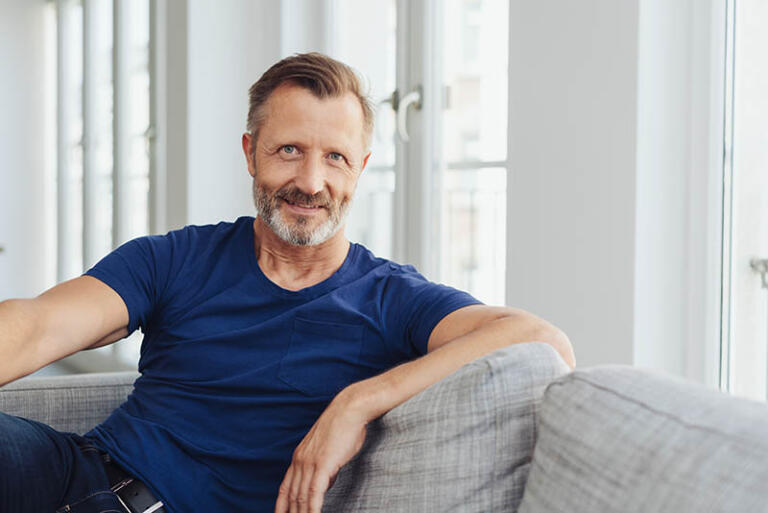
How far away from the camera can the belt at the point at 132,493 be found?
1.41m

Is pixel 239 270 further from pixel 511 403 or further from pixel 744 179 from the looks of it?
pixel 744 179

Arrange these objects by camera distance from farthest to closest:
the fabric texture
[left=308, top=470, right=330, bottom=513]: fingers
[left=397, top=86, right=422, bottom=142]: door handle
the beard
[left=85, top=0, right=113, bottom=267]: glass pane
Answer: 1. [left=85, top=0, right=113, bottom=267]: glass pane
2. [left=397, top=86, right=422, bottom=142]: door handle
3. the beard
4. [left=308, top=470, right=330, bottom=513]: fingers
5. the fabric texture

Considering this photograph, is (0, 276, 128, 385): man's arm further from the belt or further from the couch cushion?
the couch cushion

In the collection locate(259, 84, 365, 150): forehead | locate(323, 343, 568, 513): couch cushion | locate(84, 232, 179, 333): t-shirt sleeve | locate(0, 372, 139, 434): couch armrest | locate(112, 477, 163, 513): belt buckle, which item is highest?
locate(259, 84, 365, 150): forehead

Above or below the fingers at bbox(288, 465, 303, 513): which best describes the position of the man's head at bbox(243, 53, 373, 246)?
above

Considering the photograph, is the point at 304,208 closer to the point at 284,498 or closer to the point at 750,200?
the point at 284,498

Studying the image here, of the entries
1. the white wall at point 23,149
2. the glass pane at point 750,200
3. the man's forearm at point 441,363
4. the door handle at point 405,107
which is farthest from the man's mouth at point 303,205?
the white wall at point 23,149

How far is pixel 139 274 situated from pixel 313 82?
0.48 meters

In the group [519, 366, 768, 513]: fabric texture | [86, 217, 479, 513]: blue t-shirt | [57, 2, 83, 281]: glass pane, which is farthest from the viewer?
[57, 2, 83, 281]: glass pane

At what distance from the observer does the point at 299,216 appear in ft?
5.45

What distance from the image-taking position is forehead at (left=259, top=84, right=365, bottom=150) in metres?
1.66

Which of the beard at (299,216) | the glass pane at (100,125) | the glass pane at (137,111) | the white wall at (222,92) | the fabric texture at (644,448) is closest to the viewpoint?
the fabric texture at (644,448)

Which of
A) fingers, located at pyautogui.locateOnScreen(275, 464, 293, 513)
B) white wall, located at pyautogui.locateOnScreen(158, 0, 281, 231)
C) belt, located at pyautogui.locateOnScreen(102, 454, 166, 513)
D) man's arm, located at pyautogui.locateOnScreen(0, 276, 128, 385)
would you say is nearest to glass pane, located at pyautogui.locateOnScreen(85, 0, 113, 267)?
A: white wall, located at pyautogui.locateOnScreen(158, 0, 281, 231)

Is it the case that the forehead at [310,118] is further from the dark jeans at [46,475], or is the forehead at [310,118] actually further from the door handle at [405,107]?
the door handle at [405,107]
